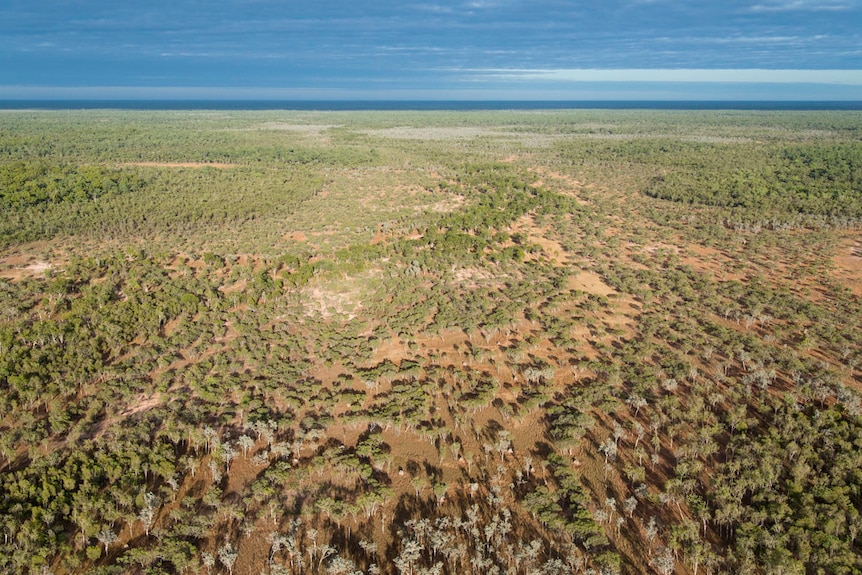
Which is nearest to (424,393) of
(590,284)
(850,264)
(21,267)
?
(590,284)

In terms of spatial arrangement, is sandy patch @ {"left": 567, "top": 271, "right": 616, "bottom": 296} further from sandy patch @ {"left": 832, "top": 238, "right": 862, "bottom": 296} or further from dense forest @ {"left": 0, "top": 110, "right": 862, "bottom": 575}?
sandy patch @ {"left": 832, "top": 238, "right": 862, "bottom": 296}

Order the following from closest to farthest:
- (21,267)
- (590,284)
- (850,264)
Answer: (590,284), (21,267), (850,264)

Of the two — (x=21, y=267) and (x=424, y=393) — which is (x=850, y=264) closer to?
(x=424, y=393)

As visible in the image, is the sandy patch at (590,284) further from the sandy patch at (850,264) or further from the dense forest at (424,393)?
the sandy patch at (850,264)

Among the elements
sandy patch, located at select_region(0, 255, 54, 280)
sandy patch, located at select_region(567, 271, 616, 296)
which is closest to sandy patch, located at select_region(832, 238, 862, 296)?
sandy patch, located at select_region(567, 271, 616, 296)

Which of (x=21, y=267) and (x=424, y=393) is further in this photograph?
(x=21, y=267)

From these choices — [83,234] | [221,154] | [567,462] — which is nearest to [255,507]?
[567,462]

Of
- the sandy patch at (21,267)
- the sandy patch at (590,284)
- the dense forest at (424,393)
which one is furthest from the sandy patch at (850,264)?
the sandy patch at (21,267)

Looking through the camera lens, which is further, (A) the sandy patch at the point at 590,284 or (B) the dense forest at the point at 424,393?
(A) the sandy patch at the point at 590,284

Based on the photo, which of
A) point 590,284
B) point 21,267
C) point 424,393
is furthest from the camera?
point 21,267
